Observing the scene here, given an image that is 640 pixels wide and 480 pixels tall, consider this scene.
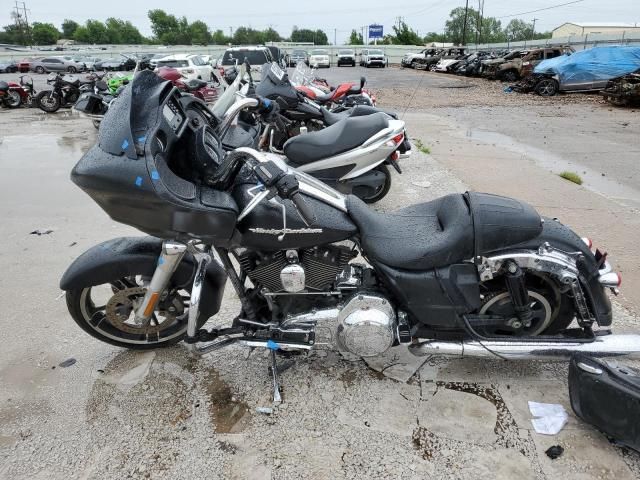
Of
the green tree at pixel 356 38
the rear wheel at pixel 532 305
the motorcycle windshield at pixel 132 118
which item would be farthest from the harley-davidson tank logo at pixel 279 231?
the green tree at pixel 356 38

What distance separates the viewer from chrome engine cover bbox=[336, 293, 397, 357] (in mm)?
2326

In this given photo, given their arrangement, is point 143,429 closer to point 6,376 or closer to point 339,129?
point 6,376

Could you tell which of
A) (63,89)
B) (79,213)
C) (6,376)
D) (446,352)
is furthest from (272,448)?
(63,89)

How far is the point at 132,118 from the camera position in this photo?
78.8 inches

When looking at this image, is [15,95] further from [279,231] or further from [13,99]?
[279,231]

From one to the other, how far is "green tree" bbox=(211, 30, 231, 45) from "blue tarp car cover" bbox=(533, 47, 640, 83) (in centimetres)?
8257

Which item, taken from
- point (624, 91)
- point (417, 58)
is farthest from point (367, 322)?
point (417, 58)

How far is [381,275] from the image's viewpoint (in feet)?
7.85

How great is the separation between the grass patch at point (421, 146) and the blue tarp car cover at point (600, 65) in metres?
11.1

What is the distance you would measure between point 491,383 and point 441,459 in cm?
63

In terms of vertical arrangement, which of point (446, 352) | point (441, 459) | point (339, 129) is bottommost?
point (441, 459)

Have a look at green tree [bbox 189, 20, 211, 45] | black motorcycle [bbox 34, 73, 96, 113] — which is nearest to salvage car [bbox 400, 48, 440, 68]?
black motorcycle [bbox 34, 73, 96, 113]

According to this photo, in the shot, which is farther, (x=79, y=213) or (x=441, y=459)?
(x=79, y=213)

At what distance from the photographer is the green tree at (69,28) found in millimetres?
96250
